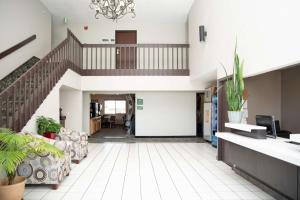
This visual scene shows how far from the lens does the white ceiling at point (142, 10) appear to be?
8.94m

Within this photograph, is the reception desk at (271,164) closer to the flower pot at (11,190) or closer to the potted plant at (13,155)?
the potted plant at (13,155)

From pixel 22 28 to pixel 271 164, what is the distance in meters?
7.94

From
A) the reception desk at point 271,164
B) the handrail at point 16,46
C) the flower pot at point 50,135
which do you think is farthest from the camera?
the handrail at point 16,46

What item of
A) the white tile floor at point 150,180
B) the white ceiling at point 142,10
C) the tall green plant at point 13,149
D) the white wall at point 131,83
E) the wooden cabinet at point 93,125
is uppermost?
the white ceiling at point 142,10

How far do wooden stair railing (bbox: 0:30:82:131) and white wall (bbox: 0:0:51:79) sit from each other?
1.57 m

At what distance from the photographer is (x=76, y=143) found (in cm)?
592

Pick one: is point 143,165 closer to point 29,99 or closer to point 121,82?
point 29,99

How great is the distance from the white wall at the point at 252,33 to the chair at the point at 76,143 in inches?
154

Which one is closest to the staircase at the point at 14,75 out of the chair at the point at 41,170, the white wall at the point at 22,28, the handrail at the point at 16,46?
the white wall at the point at 22,28

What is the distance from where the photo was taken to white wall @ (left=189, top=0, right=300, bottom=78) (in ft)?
10.6

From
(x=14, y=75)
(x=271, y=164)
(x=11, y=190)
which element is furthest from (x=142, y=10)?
(x=11, y=190)

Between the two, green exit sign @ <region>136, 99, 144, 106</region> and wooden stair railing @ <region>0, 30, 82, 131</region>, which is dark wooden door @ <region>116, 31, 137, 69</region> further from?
wooden stair railing @ <region>0, 30, 82, 131</region>

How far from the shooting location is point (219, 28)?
19.3 feet

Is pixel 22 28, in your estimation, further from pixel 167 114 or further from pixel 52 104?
pixel 167 114
